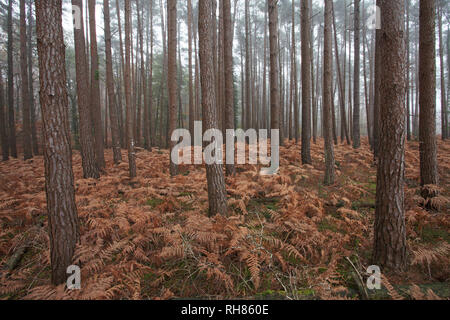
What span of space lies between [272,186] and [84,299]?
4910 millimetres

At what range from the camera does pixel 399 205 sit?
319 centimetres

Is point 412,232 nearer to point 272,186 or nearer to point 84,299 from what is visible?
point 272,186

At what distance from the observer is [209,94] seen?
4441mm

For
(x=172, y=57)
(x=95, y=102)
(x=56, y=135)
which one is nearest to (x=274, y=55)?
(x=172, y=57)

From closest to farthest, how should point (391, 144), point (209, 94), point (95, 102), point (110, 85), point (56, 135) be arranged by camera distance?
point (56, 135) → point (391, 144) → point (209, 94) → point (110, 85) → point (95, 102)

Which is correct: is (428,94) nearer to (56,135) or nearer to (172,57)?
(56,135)

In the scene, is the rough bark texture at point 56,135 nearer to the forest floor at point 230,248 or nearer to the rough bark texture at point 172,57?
the forest floor at point 230,248

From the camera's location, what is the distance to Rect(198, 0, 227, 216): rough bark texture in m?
4.33

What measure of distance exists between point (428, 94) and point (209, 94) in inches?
187

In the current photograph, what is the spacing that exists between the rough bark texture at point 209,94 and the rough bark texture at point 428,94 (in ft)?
15.0

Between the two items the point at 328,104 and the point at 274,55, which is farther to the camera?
the point at 274,55

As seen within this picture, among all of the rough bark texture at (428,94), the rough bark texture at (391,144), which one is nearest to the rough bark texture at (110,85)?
the rough bark texture at (391,144)

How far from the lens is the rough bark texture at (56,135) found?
290cm
